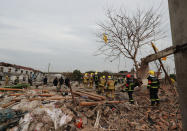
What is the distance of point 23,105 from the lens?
5.25m

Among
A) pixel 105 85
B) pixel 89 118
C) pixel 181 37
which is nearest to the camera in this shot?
pixel 181 37

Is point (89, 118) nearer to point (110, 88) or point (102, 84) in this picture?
point (110, 88)

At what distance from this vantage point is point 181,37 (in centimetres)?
159

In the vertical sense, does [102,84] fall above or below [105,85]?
above

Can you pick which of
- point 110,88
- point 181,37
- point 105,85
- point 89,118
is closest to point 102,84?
point 105,85

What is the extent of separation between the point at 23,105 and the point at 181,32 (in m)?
6.76

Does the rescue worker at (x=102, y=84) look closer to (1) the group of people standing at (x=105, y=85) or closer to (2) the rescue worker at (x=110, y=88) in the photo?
(1) the group of people standing at (x=105, y=85)

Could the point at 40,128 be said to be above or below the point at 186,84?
below

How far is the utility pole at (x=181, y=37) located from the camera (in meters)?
1.54

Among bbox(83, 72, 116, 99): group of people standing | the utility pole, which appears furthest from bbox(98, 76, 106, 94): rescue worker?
the utility pole

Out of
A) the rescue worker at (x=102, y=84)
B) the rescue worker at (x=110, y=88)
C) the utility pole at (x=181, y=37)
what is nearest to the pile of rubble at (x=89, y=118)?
the utility pole at (x=181, y=37)

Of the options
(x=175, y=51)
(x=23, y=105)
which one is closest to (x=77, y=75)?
(x=23, y=105)

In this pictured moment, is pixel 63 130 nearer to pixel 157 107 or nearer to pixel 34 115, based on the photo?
pixel 34 115

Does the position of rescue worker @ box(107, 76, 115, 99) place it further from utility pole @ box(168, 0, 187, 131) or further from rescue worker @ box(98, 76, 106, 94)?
utility pole @ box(168, 0, 187, 131)
